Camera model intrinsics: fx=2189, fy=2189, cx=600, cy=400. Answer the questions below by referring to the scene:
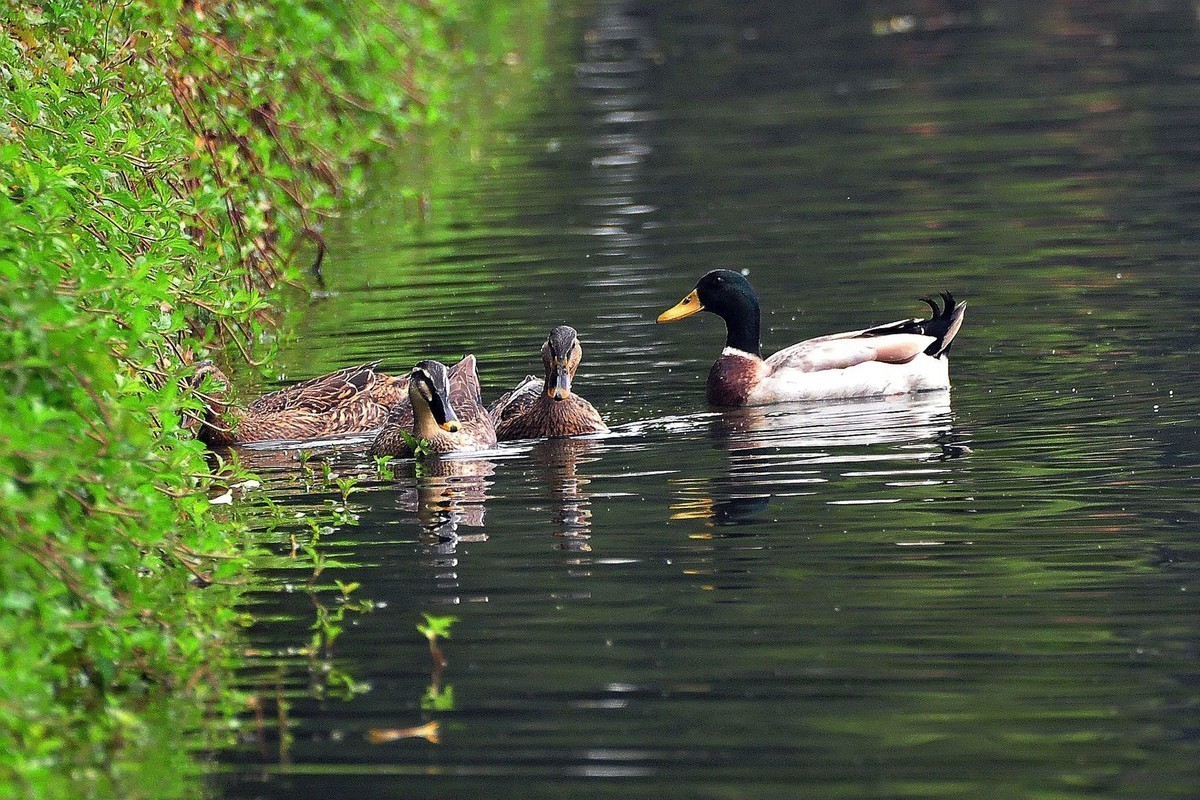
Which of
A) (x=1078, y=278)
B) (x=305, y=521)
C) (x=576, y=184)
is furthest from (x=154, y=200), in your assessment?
(x=576, y=184)

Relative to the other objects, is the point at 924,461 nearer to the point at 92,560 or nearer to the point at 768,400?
the point at 768,400

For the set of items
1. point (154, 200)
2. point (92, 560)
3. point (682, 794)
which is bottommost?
point (682, 794)

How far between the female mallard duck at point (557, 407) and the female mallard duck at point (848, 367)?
116cm

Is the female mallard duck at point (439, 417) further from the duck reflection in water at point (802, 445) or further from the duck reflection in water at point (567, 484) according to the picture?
the duck reflection in water at point (802, 445)

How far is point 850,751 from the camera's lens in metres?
7.19

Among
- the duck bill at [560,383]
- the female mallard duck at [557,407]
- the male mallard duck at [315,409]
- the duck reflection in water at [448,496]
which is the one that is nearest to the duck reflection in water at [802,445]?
the female mallard duck at [557,407]

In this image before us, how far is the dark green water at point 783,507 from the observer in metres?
7.31

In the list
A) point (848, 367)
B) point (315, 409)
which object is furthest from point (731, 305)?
point (315, 409)

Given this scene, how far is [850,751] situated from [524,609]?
85.3 inches

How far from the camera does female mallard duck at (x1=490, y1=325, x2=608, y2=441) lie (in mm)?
13195

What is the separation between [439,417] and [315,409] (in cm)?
140

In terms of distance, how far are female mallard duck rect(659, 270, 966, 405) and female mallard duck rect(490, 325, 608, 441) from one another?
3.80 ft

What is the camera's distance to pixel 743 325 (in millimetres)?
14820

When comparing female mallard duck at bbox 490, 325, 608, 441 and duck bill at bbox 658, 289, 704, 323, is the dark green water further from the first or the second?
duck bill at bbox 658, 289, 704, 323
